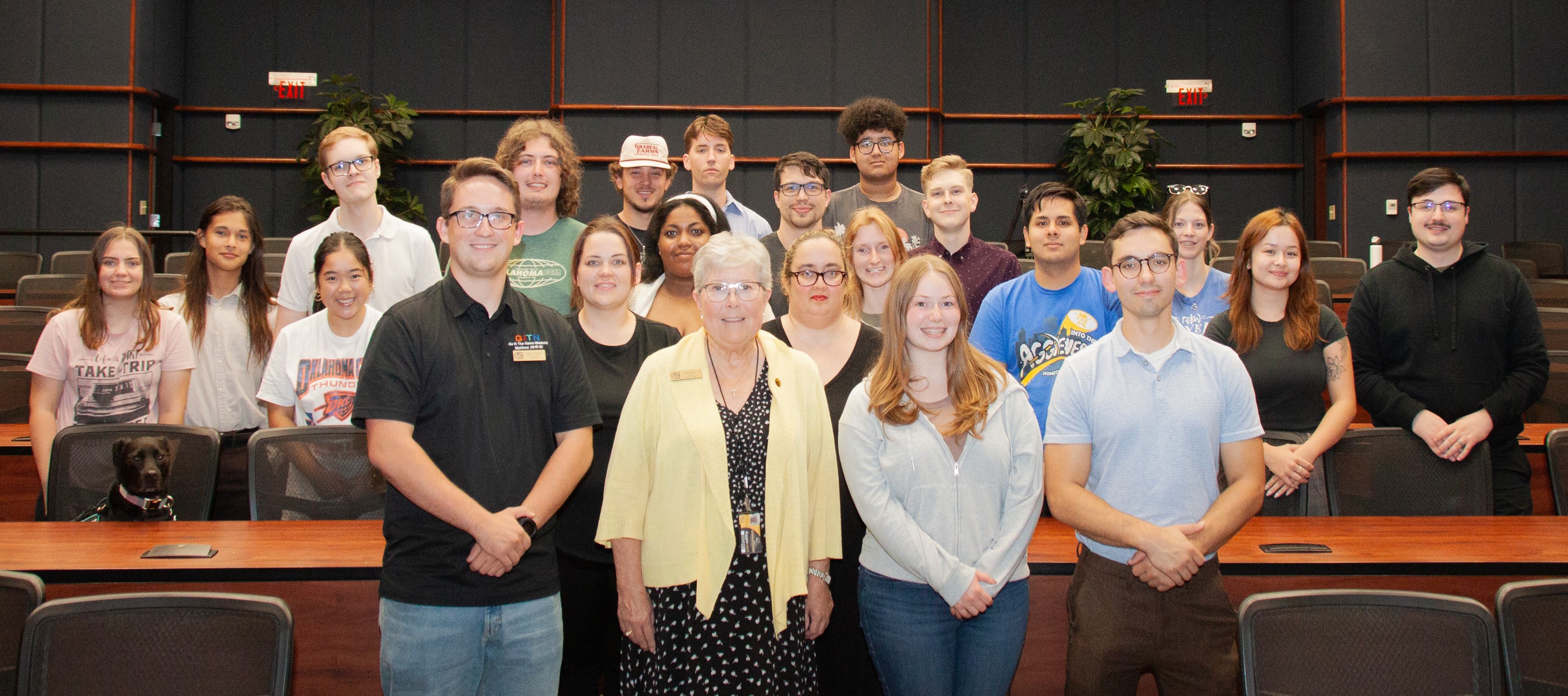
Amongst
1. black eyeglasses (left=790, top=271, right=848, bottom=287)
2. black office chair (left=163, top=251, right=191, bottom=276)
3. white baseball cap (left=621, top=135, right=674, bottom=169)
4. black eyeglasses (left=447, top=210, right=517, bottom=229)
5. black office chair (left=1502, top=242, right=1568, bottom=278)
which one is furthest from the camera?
black office chair (left=1502, top=242, right=1568, bottom=278)

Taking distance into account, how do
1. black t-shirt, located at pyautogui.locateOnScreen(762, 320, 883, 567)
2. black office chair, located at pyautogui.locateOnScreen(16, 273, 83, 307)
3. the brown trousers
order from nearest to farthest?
the brown trousers → black t-shirt, located at pyautogui.locateOnScreen(762, 320, 883, 567) → black office chair, located at pyautogui.locateOnScreen(16, 273, 83, 307)

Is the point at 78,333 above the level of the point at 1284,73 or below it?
below

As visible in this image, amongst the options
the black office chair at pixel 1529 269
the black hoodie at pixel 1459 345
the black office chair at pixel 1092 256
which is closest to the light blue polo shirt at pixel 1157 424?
the black hoodie at pixel 1459 345

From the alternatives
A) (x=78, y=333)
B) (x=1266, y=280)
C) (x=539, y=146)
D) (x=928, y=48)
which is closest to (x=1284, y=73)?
(x=928, y=48)

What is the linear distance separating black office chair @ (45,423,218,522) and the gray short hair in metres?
1.70

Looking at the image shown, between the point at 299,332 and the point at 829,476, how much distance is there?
1.95 metres

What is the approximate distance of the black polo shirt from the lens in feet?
5.95

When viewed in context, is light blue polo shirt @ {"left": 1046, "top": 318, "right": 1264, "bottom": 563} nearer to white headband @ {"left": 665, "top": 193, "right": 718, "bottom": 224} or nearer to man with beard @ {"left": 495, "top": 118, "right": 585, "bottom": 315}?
white headband @ {"left": 665, "top": 193, "right": 718, "bottom": 224}

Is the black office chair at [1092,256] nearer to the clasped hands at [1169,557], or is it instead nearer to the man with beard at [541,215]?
the man with beard at [541,215]

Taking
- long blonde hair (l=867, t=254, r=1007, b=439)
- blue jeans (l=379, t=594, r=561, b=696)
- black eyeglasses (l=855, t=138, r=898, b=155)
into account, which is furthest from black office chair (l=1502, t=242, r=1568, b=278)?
blue jeans (l=379, t=594, r=561, b=696)

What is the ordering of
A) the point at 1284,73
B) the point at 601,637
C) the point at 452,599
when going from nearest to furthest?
the point at 452,599 → the point at 601,637 → the point at 1284,73

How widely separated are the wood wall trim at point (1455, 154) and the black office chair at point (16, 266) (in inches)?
418

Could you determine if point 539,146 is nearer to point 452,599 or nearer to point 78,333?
point 78,333

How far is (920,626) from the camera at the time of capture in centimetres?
203
